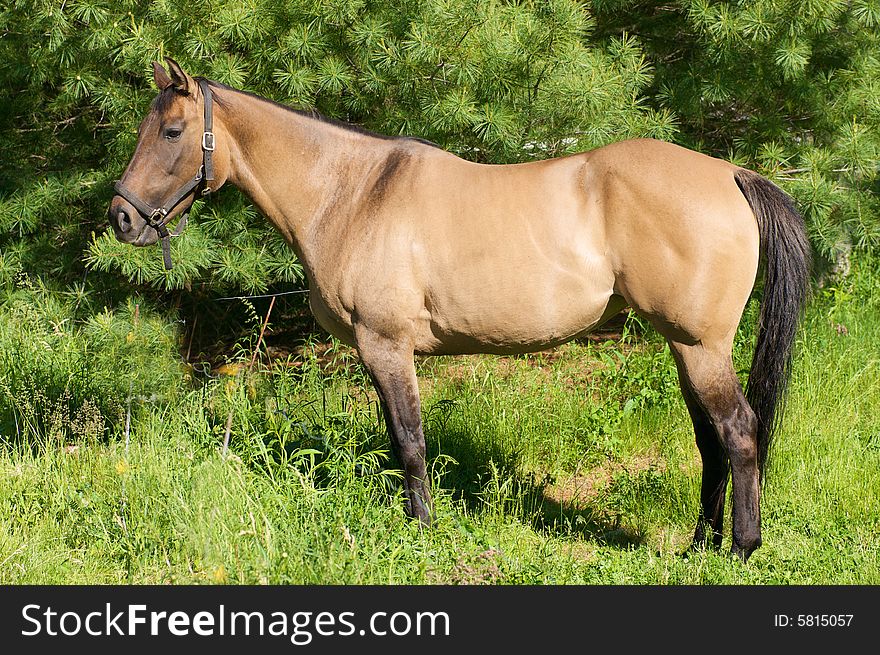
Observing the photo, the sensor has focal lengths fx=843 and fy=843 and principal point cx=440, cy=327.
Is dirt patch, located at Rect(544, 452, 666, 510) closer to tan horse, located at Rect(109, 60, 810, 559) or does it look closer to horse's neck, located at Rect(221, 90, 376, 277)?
tan horse, located at Rect(109, 60, 810, 559)

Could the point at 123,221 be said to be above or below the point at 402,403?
above

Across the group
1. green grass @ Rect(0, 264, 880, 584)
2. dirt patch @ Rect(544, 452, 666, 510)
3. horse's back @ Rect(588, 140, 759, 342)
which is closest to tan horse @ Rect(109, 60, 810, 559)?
horse's back @ Rect(588, 140, 759, 342)

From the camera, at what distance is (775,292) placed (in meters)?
3.81

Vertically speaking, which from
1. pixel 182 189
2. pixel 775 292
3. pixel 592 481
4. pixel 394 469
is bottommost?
pixel 592 481

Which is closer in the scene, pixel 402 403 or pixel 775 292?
pixel 775 292

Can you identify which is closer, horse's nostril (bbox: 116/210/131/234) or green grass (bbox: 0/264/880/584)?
green grass (bbox: 0/264/880/584)

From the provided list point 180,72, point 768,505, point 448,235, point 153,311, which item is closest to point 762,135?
point 768,505

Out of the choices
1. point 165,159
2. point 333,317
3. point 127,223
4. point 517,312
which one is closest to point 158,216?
point 127,223

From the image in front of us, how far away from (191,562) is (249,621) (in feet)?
1.76

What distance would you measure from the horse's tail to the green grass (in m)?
0.73

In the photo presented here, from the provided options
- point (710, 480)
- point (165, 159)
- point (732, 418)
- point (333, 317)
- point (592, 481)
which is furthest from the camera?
point (592, 481)

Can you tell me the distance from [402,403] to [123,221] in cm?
153

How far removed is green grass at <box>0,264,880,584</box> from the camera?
3.62m

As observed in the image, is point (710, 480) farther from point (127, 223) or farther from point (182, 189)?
point (127, 223)
